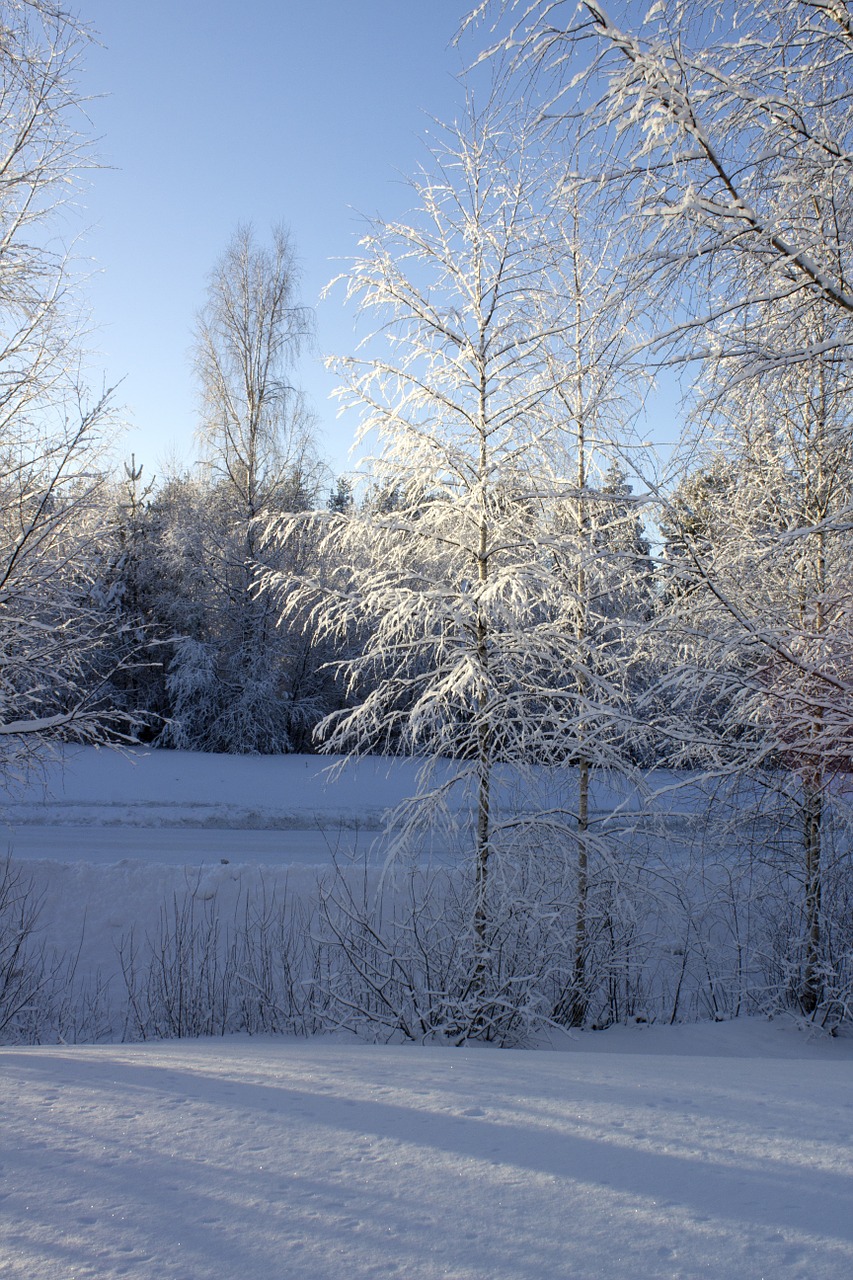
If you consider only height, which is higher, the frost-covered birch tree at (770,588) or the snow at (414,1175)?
the frost-covered birch tree at (770,588)

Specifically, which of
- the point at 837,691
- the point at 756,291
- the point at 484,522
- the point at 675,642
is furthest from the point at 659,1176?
the point at 675,642

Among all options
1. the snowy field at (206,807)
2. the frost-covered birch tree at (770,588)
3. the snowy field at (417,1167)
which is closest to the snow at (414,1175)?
the snowy field at (417,1167)

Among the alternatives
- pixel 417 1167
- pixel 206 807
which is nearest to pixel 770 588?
pixel 417 1167

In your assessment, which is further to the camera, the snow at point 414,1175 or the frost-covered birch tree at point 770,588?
the frost-covered birch tree at point 770,588

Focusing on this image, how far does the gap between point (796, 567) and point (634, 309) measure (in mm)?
4242

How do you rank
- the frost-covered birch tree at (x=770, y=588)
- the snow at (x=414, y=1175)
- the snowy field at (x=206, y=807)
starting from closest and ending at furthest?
the snow at (x=414, y=1175) < the frost-covered birch tree at (x=770, y=588) < the snowy field at (x=206, y=807)

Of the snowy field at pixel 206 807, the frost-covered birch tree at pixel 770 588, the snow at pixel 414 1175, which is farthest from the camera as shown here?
the snowy field at pixel 206 807

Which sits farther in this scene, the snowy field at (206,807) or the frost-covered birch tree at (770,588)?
the snowy field at (206,807)

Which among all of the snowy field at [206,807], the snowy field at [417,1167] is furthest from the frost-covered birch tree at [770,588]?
the snowy field at [417,1167]

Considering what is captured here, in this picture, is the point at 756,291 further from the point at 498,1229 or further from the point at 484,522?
the point at 498,1229

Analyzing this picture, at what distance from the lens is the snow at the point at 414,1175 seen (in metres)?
1.79

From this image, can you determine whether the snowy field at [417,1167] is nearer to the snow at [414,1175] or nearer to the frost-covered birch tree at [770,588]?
the snow at [414,1175]

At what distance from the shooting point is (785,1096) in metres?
3.11

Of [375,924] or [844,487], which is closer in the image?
[844,487]
